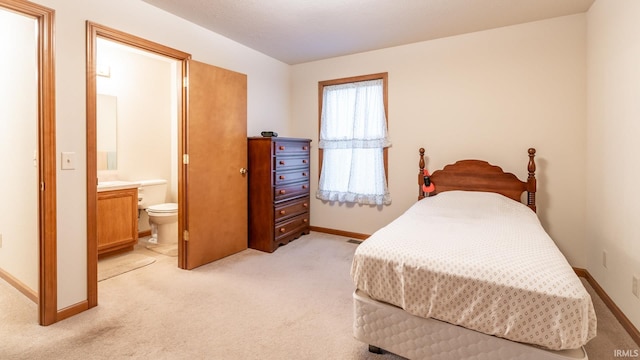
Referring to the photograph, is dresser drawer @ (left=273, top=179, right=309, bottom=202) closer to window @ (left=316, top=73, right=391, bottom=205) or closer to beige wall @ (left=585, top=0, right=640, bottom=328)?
window @ (left=316, top=73, right=391, bottom=205)

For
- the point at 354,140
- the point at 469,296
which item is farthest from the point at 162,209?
the point at 469,296

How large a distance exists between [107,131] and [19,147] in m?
1.58

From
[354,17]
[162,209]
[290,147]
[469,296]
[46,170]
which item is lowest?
[469,296]

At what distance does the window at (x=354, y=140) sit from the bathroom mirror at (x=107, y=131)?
2.65 m

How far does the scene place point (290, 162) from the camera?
3932 mm

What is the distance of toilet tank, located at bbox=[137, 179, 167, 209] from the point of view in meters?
4.00

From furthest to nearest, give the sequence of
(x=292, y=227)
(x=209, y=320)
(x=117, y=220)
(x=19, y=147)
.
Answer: (x=292, y=227) → (x=117, y=220) → (x=19, y=147) → (x=209, y=320)

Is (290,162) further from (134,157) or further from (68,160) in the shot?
Result: (68,160)

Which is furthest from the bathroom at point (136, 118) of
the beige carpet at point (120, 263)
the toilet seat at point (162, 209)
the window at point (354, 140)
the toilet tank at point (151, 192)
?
the window at point (354, 140)

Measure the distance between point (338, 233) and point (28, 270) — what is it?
10.4 ft

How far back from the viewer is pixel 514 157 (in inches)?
126

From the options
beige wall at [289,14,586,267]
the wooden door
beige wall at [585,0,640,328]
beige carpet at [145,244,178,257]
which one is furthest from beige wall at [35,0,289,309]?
beige wall at [585,0,640,328]

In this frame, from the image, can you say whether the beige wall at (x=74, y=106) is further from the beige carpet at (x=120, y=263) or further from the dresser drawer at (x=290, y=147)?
the dresser drawer at (x=290, y=147)

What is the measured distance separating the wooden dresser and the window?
0.52 metres
